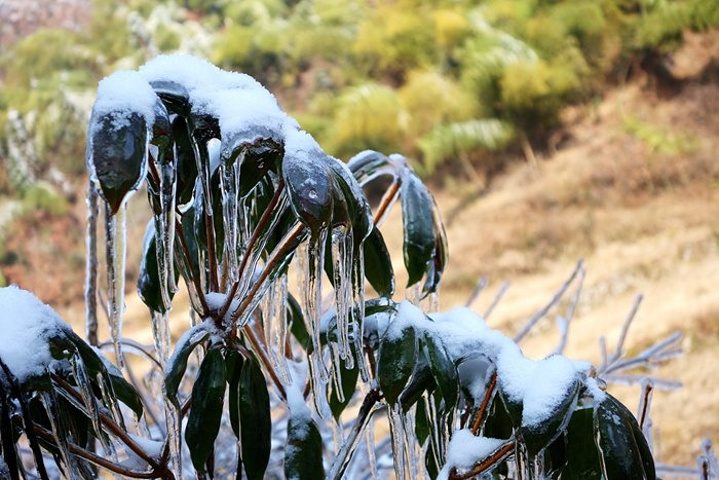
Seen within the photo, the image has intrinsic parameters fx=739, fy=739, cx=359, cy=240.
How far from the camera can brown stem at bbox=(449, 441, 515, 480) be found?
15.1 inches

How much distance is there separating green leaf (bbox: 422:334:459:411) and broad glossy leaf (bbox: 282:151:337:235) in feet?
0.33

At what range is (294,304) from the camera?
2.00 feet

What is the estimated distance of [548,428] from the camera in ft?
1.13

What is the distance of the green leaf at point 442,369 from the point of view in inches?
14.9

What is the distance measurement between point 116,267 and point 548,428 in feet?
0.76

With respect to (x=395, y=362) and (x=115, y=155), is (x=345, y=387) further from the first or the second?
(x=115, y=155)

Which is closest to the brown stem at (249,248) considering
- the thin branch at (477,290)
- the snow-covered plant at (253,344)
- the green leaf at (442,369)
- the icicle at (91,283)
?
the snow-covered plant at (253,344)

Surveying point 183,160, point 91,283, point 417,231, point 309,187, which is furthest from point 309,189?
point 91,283

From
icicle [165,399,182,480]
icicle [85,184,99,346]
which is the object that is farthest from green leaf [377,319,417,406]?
icicle [85,184,99,346]

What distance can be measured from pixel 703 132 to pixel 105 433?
3.86 metres

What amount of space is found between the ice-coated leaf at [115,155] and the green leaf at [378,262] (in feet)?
0.64

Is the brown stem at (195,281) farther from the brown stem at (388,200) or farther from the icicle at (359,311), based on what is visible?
the brown stem at (388,200)

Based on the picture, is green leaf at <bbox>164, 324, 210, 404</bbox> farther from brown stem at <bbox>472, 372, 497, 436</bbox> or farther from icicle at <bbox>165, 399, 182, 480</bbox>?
brown stem at <bbox>472, 372, 497, 436</bbox>

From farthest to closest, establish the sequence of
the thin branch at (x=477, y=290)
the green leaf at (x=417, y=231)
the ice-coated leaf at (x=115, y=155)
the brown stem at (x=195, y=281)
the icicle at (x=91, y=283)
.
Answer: the thin branch at (x=477, y=290) → the icicle at (x=91, y=283) → the green leaf at (x=417, y=231) → the brown stem at (x=195, y=281) → the ice-coated leaf at (x=115, y=155)
